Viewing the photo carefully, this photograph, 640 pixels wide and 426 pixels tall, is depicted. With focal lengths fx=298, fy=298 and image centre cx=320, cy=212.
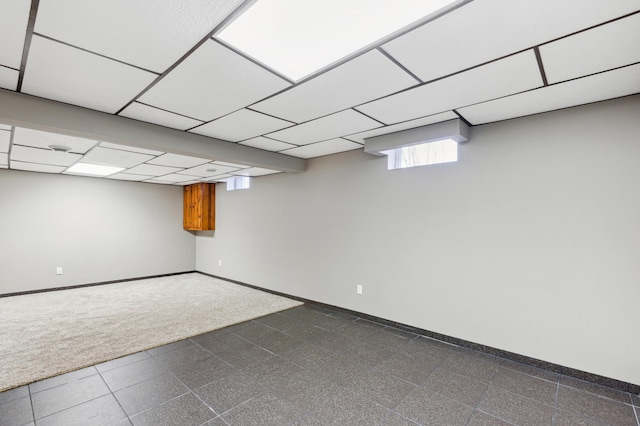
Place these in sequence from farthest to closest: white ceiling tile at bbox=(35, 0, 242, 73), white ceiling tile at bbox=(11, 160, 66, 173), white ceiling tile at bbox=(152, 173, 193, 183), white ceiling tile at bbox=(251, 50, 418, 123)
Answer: white ceiling tile at bbox=(152, 173, 193, 183), white ceiling tile at bbox=(11, 160, 66, 173), white ceiling tile at bbox=(251, 50, 418, 123), white ceiling tile at bbox=(35, 0, 242, 73)

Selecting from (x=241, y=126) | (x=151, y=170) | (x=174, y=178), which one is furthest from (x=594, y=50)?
(x=174, y=178)

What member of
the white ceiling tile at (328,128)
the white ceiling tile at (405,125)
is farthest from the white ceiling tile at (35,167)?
the white ceiling tile at (405,125)

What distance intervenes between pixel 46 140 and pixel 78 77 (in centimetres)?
181

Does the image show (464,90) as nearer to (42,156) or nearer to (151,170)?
(151,170)

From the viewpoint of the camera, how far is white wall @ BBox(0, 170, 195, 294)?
522 centimetres

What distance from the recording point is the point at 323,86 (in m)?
2.24

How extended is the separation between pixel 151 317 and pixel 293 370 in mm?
2544

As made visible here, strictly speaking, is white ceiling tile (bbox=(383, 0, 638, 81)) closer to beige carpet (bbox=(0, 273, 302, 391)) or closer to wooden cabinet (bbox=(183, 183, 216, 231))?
beige carpet (bbox=(0, 273, 302, 391))

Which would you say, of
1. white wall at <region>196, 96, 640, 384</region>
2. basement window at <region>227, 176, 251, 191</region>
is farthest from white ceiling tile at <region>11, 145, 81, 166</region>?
white wall at <region>196, 96, 640, 384</region>

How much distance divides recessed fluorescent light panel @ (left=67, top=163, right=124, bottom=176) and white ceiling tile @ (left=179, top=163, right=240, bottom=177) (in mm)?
1082

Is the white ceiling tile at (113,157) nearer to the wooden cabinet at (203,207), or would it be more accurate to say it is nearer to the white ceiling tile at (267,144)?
the white ceiling tile at (267,144)

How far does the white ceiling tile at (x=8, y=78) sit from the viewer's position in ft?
6.65

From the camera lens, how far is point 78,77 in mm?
2123

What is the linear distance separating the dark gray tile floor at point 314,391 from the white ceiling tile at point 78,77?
234cm
